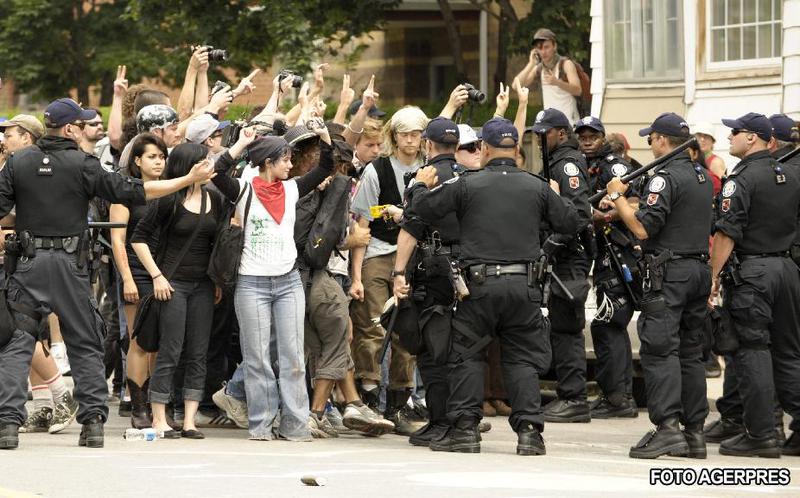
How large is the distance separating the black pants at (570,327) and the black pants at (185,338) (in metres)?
2.92

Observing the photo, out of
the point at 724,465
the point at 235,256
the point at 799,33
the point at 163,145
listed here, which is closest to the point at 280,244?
the point at 235,256

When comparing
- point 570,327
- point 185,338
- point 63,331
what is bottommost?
point 570,327

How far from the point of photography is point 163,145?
11.5m

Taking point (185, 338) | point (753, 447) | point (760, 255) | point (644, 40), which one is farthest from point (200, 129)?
point (644, 40)

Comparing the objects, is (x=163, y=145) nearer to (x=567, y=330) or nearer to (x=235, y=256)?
(x=235, y=256)

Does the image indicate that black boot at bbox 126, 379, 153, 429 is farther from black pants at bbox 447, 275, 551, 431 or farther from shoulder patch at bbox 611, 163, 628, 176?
shoulder patch at bbox 611, 163, 628, 176

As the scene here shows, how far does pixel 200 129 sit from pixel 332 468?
9.31ft

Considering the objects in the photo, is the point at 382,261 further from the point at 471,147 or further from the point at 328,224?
the point at 471,147

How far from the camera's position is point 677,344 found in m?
11.3

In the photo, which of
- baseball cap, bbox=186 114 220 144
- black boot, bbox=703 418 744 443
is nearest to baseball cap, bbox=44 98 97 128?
baseball cap, bbox=186 114 220 144

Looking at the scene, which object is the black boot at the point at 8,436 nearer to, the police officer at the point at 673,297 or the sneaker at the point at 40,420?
the sneaker at the point at 40,420

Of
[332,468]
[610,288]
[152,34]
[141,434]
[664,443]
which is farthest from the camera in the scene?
[152,34]

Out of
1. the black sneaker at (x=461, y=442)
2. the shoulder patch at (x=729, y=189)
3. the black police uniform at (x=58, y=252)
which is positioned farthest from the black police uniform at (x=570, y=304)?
the black police uniform at (x=58, y=252)

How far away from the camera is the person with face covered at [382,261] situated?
12195 millimetres
